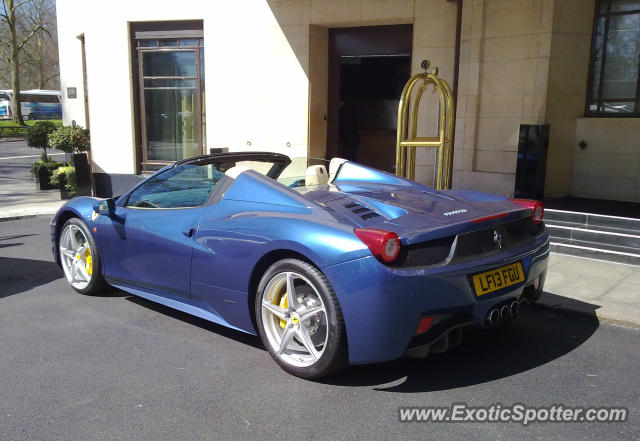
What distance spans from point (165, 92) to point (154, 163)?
1.51 m

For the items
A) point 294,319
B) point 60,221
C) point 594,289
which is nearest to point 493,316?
point 294,319

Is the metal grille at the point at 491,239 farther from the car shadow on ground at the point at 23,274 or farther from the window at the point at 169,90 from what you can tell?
the window at the point at 169,90

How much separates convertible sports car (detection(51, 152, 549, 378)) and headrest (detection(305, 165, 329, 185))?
0.04 ft

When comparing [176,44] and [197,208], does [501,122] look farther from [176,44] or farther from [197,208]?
[176,44]

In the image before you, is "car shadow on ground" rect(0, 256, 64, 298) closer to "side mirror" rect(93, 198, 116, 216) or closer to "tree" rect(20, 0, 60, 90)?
"side mirror" rect(93, 198, 116, 216)

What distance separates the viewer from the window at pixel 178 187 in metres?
4.70

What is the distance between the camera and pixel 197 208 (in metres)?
4.42

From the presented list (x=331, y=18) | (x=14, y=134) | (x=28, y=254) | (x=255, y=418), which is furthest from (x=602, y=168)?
(x=14, y=134)

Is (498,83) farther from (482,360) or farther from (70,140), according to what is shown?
(70,140)

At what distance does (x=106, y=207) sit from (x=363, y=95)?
346 inches

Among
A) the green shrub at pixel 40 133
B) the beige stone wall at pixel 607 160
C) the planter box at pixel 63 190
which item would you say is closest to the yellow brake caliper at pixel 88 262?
the beige stone wall at pixel 607 160

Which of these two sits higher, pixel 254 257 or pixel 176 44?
pixel 176 44

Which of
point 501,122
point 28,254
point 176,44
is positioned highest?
point 176,44

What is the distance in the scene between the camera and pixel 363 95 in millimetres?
13023
